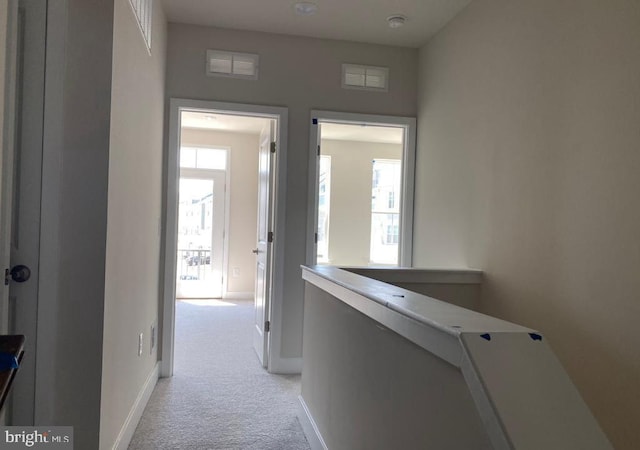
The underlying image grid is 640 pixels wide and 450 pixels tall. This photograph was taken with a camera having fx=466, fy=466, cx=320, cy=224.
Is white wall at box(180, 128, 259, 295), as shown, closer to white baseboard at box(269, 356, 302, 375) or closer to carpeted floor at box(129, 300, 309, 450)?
carpeted floor at box(129, 300, 309, 450)

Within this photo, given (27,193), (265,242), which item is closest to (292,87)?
(265,242)

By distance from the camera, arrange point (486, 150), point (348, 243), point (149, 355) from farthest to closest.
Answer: point (348, 243)
point (149, 355)
point (486, 150)

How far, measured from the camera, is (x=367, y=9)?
3.24 meters

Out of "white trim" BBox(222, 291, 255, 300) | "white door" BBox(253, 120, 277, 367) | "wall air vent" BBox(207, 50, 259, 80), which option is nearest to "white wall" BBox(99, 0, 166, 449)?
"wall air vent" BBox(207, 50, 259, 80)

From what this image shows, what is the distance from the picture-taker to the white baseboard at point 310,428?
2240mm

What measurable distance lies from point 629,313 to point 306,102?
8.78 feet

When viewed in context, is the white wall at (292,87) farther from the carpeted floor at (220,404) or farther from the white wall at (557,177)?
the white wall at (557,177)

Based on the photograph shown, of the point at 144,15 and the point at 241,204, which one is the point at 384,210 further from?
the point at 144,15

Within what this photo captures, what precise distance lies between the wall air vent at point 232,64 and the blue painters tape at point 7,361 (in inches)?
123

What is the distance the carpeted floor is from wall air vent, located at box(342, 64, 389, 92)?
7.85ft

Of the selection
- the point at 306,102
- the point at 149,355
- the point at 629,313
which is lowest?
the point at 149,355

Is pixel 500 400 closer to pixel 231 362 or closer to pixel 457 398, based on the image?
pixel 457 398

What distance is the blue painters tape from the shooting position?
Result: 79cm

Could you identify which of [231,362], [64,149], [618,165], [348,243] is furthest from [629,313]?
[348,243]
